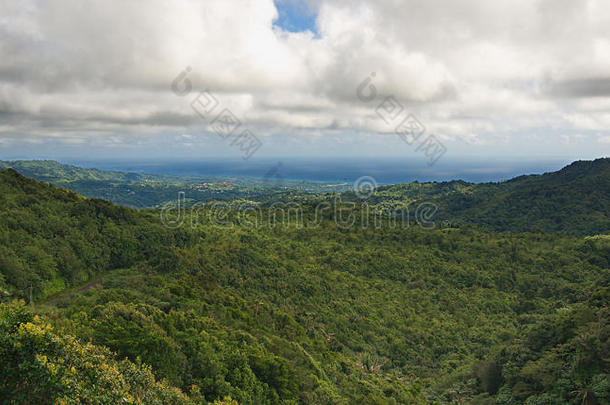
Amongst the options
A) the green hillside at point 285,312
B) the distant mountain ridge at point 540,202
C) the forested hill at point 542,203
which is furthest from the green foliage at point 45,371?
the forested hill at point 542,203

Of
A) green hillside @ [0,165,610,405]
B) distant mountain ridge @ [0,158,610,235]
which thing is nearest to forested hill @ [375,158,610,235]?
distant mountain ridge @ [0,158,610,235]

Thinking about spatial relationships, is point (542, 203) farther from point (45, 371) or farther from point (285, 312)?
point (45, 371)

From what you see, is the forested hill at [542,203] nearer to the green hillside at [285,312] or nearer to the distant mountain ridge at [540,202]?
the distant mountain ridge at [540,202]

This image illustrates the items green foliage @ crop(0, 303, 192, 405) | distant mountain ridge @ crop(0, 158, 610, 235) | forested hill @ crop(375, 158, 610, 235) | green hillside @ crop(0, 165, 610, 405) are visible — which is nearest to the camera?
green foliage @ crop(0, 303, 192, 405)

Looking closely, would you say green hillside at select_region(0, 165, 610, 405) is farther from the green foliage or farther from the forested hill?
the forested hill

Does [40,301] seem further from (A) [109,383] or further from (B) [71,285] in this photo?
(A) [109,383]

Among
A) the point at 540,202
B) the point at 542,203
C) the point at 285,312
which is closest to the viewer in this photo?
the point at 285,312

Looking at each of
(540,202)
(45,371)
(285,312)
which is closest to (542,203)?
(540,202)
